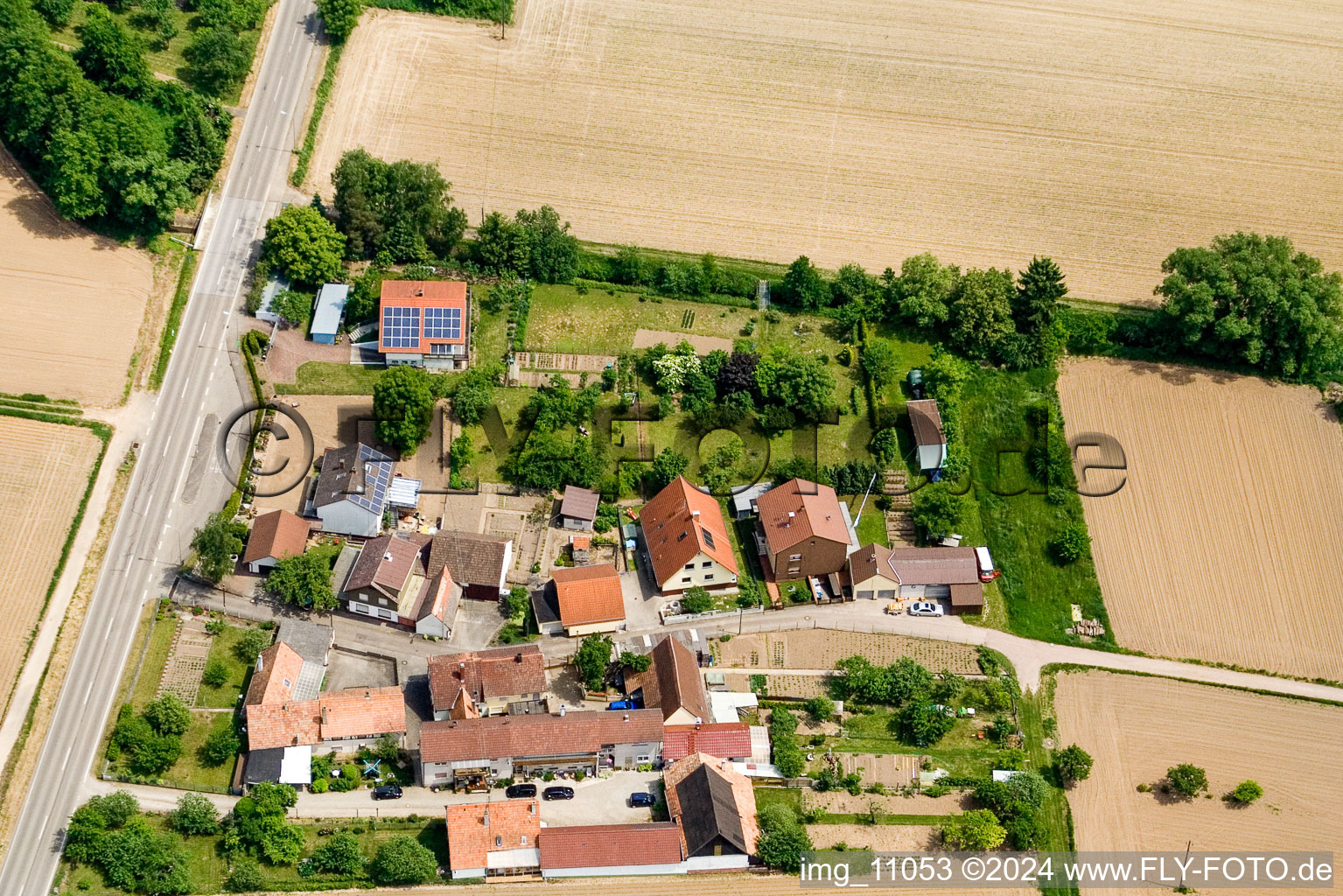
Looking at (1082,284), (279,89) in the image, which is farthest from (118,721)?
(1082,284)

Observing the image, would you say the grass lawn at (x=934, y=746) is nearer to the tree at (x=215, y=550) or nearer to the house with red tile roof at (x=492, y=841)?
the house with red tile roof at (x=492, y=841)

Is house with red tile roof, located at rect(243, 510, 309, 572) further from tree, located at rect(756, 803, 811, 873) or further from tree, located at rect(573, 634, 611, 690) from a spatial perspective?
tree, located at rect(756, 803, 811, 873)

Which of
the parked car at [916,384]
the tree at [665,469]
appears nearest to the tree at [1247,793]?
the parked car at [916,384]

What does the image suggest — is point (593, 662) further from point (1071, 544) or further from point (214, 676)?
point (1071, 544)

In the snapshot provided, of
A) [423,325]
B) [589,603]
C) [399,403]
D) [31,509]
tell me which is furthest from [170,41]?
[589,603]

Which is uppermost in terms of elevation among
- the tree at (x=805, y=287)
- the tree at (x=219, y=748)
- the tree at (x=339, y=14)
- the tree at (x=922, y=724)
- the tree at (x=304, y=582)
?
the tree at (x=339, y=14)

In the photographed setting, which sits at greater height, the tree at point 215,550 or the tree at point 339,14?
the tree at point 339,14
